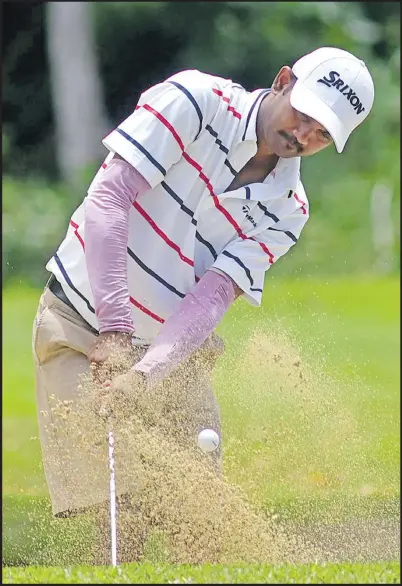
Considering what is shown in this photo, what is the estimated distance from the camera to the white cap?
3582mm

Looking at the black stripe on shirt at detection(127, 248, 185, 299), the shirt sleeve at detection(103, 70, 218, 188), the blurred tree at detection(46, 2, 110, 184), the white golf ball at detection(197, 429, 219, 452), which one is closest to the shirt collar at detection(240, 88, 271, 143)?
the shirt sleeve at detection(103, 70, 218, 188)

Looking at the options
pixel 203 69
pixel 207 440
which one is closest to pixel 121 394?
pixel 207 440

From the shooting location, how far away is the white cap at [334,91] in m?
3.58

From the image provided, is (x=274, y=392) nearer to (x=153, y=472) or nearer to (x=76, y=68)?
(x=153, y=472)

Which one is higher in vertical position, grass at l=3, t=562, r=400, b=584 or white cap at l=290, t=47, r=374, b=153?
white cap at l=290, t=47, r=374, b=153

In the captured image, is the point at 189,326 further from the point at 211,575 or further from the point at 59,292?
the point at 211,575

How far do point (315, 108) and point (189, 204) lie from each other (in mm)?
453

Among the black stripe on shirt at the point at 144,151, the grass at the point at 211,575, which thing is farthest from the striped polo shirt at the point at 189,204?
the grass at the point at 211,575

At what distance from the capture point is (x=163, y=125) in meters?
3.59

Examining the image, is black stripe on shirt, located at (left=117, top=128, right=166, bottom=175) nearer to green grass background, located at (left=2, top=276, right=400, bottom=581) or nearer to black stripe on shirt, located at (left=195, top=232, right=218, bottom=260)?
black stripe on shirt, located at (left=195, top=232, right=218, bottom=260)

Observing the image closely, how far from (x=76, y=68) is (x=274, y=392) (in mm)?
9424

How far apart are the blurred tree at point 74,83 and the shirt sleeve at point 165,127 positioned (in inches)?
→ 375

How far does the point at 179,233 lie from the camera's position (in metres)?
3.73

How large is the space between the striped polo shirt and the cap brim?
153 mm
